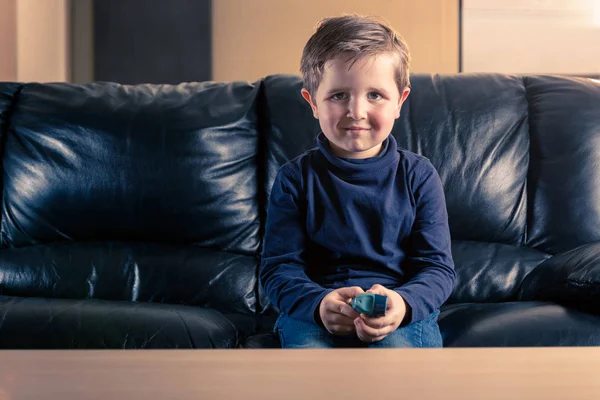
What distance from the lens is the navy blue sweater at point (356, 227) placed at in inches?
55.3

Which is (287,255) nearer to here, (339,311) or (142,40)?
(339,311)

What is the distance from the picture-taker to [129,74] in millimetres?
4031

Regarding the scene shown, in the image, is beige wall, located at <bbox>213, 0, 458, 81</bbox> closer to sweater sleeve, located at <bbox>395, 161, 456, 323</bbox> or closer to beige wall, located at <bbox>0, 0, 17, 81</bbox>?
beige wall, located at <bbox>0, 0, 17, 81</bbox>

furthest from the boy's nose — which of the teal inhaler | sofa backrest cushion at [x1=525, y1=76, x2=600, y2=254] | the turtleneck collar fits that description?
sofa backrest cushion at [x1=525, y1=76, x2=600, y2=254]

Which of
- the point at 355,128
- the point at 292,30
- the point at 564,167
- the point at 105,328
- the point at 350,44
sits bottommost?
the point at 105,328

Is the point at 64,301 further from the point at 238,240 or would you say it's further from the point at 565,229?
the point at 565,229

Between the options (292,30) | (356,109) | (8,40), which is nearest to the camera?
(356,109)

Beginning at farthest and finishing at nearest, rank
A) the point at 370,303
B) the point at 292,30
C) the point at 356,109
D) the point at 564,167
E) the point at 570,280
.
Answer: the point at 292,30 → the point at 564,167 → the point at 570,280 → the point at 356,109 → the point at 370,303

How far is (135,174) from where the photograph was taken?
1991 millimetres

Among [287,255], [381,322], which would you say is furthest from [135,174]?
[381,322]

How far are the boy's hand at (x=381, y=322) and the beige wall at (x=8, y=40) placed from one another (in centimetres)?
241

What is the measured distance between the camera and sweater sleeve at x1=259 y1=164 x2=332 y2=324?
1.31 m

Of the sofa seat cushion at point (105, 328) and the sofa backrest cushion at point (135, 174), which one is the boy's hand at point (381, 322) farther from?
the sofa backrest cushion at point (135, 174)

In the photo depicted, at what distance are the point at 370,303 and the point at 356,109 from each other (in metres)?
0.47
